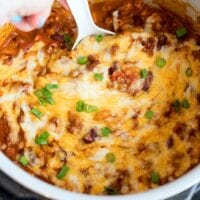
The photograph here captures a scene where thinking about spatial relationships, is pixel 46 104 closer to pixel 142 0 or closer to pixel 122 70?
pixel 122 70

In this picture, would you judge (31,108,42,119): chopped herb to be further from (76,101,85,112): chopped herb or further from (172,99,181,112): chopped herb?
(172,99,181,112): chopped herb

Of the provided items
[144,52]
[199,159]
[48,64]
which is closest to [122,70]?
[144,52]

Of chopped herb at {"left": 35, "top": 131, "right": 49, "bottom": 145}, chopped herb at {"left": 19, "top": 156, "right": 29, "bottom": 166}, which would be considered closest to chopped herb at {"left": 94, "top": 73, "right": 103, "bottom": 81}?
chopped herb at {"left": 35, "top": 131, "right": 49, "bottom": 145}

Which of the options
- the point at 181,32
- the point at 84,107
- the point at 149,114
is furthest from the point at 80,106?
the point at 181,32

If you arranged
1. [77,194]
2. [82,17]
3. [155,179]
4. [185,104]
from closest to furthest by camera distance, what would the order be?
1. [77,194]
2. [155,179]
3. [185,104]
4. [82,17]

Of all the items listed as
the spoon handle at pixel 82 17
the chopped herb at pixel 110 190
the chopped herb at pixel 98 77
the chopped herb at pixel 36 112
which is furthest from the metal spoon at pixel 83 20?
the chopped herb at pixel 110 190

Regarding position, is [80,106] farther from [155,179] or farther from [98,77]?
[155,179]
